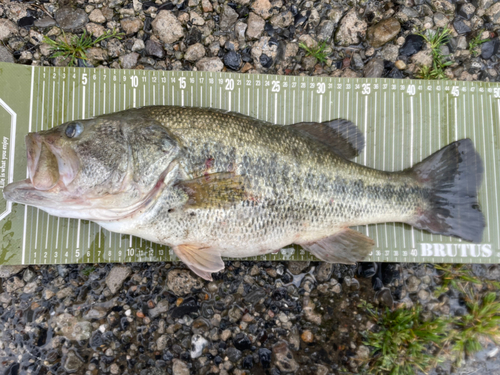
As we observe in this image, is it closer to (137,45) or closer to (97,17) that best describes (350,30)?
(137,45)

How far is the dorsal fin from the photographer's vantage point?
9.66 feet

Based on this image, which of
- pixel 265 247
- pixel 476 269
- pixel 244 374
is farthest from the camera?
pixel 476 269

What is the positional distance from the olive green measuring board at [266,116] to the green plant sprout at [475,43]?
385 millimetres

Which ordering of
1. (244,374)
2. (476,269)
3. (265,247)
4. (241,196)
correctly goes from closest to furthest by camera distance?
1. (241,196)
2. (265,247)
3. (244,374)
4. (476,269)

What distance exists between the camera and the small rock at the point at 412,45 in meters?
3.46

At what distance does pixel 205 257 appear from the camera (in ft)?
8.68

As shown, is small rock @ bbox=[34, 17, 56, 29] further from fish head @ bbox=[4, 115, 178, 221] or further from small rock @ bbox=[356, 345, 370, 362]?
small rock @ bbox=[356, 345, 370, 362]

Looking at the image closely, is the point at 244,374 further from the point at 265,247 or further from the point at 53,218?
the point at 53,218

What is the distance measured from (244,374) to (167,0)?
3956mm

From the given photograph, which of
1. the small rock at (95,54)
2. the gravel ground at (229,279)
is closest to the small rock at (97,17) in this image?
the gravel ground at (229,279)

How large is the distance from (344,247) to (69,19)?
3.67 meters

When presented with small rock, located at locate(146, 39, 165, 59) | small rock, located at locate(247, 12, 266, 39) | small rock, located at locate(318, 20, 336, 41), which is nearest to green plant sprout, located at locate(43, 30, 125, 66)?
small rock, located at locate(146, 39, 165, 59)

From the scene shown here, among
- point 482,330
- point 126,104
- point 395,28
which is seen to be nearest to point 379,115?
point 395,28

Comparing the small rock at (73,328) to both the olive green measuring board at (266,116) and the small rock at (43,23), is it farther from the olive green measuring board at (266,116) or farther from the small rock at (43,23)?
the small rock at (43,23)
